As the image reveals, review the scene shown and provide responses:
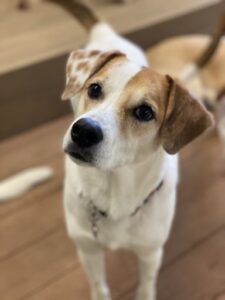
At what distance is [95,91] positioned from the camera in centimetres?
108

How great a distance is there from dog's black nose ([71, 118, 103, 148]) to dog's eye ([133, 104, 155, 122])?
0.11 meters

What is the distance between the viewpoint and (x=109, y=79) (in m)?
1.08

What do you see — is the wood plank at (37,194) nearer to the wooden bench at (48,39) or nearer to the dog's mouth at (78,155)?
the wooden bench at (48,39)

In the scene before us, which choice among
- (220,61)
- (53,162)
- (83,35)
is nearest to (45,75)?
(83,35)

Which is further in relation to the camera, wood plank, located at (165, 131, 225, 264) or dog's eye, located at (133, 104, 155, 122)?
wood plank, located at (165, 131, 225, 264)

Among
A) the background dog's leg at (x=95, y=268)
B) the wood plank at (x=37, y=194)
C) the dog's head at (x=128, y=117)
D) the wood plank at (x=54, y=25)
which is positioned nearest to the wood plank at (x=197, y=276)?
Answer: the background dog's leg at (x=95, y=268)

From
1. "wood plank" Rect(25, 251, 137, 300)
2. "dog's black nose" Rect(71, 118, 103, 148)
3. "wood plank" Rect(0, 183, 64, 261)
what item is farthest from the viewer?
"wood plank" Rect(0, 183, 64, 261)

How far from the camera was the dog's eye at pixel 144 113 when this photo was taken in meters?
1.05

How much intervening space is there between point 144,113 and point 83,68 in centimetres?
21

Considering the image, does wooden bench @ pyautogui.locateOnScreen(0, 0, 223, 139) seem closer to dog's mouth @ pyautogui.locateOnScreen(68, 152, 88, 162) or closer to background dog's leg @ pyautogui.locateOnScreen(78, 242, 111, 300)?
background dog's leg @ pyautogui.locateOnScreen(78, 242, 111, 300)

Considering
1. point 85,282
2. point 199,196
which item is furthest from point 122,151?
point 199,196

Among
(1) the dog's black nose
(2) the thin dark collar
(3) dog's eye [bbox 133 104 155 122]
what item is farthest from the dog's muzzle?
(2) the thin dark collar

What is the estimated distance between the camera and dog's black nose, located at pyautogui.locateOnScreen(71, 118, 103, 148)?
0.98 meters

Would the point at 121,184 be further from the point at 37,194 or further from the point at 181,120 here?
the point at 37,194
